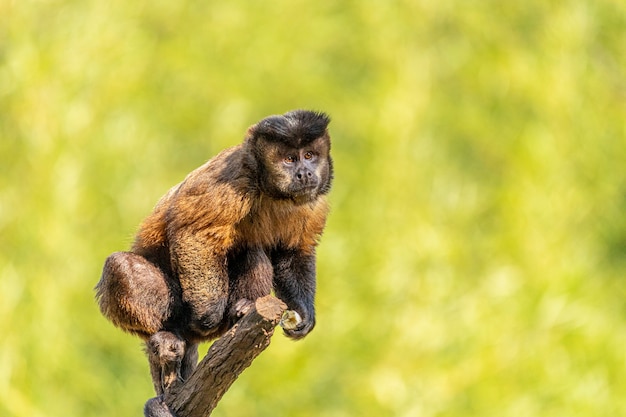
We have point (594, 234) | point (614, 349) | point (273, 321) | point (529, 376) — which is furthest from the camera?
point (594, 234)

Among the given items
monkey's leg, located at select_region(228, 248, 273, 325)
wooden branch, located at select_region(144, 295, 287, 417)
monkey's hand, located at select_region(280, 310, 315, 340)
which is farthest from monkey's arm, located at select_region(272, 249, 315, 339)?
wooden branch, located at select_region(144, 295, 287, 417)

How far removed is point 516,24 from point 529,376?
734 centimetres

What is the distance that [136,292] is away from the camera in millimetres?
7781

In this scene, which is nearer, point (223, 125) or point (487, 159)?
point (223, 125)

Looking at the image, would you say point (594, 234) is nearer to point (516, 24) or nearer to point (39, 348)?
point (516, 24)

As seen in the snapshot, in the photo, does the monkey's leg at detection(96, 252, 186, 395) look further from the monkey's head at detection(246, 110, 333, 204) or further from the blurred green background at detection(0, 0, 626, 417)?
the blurred green background at detection(0, 0, 626, 417)

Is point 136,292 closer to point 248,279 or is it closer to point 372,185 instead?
point 248,279

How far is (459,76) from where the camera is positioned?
22344 mm

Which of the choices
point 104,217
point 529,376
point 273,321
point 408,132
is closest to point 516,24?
point 408,132

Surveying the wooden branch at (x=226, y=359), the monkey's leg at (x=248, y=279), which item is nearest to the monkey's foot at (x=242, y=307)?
the monkey's leg at (x=248, y=279)

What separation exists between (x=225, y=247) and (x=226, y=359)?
1.04m

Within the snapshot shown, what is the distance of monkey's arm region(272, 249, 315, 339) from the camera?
8.05m

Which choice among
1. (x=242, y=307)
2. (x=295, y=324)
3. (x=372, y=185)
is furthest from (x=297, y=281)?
(x=372, y=185)

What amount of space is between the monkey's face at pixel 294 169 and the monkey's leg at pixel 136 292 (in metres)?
0.95
